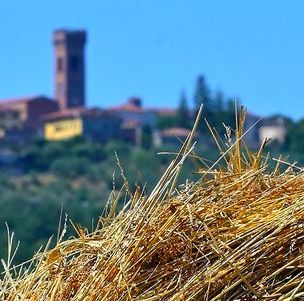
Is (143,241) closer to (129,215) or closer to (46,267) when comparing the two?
(129,215)

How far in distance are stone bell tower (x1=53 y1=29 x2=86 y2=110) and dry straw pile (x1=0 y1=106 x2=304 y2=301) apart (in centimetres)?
12637

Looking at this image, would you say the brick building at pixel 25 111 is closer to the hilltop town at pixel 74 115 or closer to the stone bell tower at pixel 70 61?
the hilltop town at pixel 74 115

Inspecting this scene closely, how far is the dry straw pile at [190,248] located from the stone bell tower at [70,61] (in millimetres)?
126371

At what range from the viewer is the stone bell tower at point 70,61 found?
13000 cm

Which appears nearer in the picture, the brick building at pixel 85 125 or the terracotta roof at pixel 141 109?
the brick building at pixel 85 125

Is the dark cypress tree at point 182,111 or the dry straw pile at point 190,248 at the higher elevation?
the dry straw pile at point 190,248

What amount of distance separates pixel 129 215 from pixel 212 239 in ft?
0.93

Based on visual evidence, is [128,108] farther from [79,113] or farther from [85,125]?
[85,125]

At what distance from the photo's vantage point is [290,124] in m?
92.5

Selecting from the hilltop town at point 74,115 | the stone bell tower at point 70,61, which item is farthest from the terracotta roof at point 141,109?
the stone bell tower at point 70,61

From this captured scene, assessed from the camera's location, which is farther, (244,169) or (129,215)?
(244,169)

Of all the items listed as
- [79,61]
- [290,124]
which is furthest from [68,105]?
[290,124]

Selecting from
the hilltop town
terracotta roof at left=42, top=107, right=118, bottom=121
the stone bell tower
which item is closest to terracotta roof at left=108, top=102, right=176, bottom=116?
the hilltop town

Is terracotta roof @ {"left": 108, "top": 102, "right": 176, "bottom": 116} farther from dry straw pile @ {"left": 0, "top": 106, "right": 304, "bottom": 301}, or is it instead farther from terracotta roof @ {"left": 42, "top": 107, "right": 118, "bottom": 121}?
dry straw pile @ {"left": 0, "top": 106, "right": 304, "bottom": 301}
